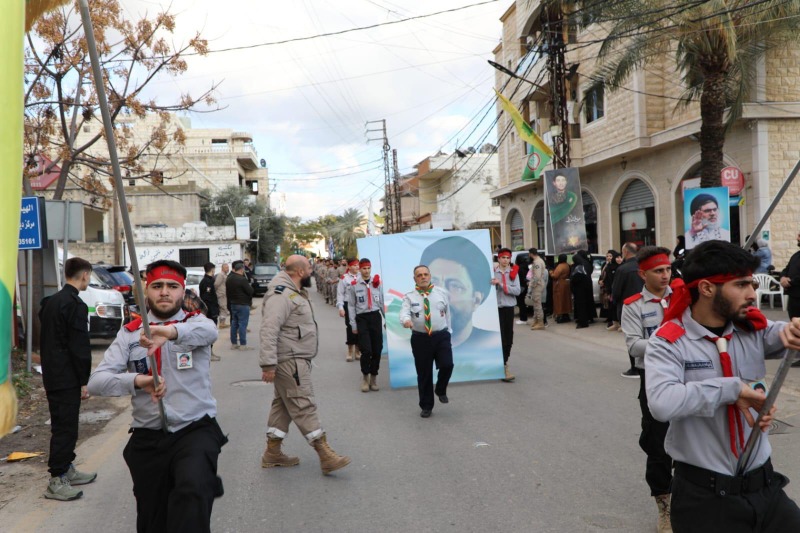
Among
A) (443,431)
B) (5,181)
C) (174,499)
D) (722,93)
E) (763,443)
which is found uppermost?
(722,93)

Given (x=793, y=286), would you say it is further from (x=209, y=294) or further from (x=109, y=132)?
(x=209, y=294)

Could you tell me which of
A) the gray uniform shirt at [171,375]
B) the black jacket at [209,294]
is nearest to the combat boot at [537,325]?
the black jacket at [209,294]

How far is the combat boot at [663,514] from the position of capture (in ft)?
14.2

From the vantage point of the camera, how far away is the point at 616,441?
6.57 meters

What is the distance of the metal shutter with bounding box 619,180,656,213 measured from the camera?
76.0 feet

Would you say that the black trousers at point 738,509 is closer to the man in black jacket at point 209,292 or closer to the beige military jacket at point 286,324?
the beige military jacket at point 286,324

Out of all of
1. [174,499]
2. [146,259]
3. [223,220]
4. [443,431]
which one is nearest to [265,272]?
[146,259]

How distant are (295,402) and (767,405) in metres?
4.14

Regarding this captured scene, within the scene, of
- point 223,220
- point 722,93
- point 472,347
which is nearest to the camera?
point 472,347

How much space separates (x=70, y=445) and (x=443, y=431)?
359 cm

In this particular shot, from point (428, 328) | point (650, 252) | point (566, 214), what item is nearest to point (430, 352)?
point (428, 328)

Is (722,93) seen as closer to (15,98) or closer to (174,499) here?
(174,499)

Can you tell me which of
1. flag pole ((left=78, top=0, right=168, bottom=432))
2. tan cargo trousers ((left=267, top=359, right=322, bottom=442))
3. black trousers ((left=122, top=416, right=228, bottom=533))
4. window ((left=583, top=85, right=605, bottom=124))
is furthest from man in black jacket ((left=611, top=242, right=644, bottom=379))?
window ((left=583, top=85, right=605, bottom=124))

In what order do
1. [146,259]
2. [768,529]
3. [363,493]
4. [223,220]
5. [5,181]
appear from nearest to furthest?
[5,181] < [768,529] < [363,493] < [146,259] < [223,220]
